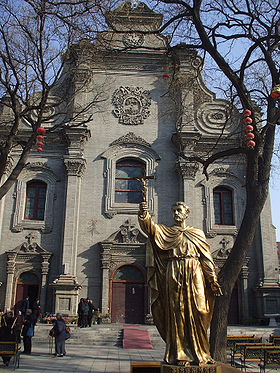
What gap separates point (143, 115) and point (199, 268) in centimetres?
1675

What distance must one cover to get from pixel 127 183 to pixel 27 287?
711 cm

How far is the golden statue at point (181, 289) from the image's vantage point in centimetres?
547

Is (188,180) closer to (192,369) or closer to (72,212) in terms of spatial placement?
(72,212)

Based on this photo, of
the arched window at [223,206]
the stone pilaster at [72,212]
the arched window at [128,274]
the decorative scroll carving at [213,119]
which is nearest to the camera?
the stone pilaster at [72,212]

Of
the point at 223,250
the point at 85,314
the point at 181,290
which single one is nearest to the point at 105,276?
the point at 85,314

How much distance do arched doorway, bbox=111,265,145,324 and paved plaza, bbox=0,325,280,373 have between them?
10.2 feet

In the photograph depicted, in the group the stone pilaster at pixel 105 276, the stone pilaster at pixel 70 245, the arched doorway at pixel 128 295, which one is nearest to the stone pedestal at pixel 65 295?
the stone pilaster at pixel 70 245

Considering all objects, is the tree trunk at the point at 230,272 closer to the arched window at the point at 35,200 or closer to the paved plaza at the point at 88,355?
the paved plaza at the point at 88,355

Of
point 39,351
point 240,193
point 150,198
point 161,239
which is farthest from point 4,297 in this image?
point 161,239

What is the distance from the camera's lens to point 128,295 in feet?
63.5

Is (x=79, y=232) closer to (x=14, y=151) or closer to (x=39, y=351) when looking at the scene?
(x=14, y=151)

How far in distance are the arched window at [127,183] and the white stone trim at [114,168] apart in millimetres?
348

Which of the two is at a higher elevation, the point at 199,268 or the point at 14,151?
the point at 14,151

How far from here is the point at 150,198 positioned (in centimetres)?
2045
